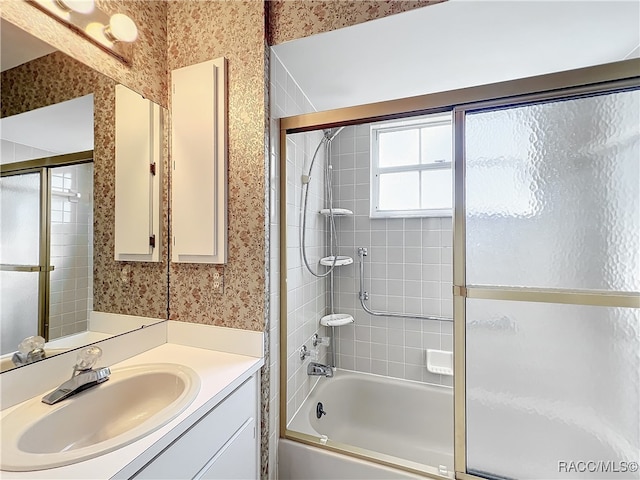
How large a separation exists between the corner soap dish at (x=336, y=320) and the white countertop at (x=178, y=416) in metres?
0.91

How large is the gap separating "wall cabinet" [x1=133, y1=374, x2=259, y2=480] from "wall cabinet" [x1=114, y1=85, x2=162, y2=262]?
2.62 feet

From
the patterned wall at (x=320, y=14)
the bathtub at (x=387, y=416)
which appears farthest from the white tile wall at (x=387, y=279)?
the patterned wall at (x=320, y=14)

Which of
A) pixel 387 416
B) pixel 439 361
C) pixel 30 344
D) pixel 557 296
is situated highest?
pixel 557 296

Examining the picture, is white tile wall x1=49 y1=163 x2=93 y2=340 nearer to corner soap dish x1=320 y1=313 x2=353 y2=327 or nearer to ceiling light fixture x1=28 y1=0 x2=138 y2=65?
ceiling light fixture x1=28 y1=0 x2=138 y2=65

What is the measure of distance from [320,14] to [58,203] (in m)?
1.31

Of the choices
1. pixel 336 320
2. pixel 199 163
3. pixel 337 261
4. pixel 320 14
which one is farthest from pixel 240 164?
pixel 336 320

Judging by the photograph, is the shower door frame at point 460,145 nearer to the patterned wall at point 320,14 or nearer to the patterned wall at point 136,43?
the patterned wall at point 320,14

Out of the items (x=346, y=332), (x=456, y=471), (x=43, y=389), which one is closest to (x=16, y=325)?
(x=43, y=389)

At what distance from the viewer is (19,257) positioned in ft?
2.81

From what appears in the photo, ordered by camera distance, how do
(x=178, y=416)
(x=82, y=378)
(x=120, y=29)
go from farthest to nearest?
(x=120, y=29) → (x=82, y=378) → (x=178, y=416)

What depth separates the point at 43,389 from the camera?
0.89 metres

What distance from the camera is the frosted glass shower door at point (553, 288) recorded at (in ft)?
3.38

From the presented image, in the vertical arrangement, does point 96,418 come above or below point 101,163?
below

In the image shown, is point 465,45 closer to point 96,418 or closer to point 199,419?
point 199,419
